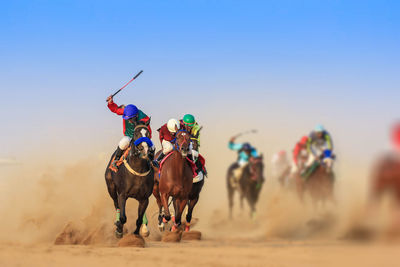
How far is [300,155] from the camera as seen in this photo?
24.0m

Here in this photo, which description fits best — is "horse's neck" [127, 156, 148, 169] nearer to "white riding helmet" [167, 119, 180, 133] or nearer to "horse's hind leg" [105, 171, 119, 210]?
"horse's hind leg" [105, 171, 119, 210]

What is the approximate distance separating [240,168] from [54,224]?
31.6 feet

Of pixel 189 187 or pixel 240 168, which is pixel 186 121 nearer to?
pixel 189 187

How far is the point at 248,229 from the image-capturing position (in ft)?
77.5

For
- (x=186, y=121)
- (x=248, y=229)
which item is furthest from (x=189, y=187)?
(x=248, y=229)

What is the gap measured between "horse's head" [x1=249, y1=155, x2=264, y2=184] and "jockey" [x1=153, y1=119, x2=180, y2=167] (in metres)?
9.42

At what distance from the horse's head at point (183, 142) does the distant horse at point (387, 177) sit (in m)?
9.46

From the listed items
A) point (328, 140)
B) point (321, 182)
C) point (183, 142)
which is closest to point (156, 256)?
point (183, 142)

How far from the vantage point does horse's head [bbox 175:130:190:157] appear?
13844 mm

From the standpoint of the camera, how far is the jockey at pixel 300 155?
23373mm

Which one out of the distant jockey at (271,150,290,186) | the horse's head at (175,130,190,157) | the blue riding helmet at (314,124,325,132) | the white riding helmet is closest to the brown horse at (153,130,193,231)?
the white riding helmet

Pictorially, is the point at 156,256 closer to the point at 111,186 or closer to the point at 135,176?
the point at 135,176

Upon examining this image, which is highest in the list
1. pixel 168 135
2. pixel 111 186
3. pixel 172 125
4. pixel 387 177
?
pixel 172 125

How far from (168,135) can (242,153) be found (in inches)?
405
